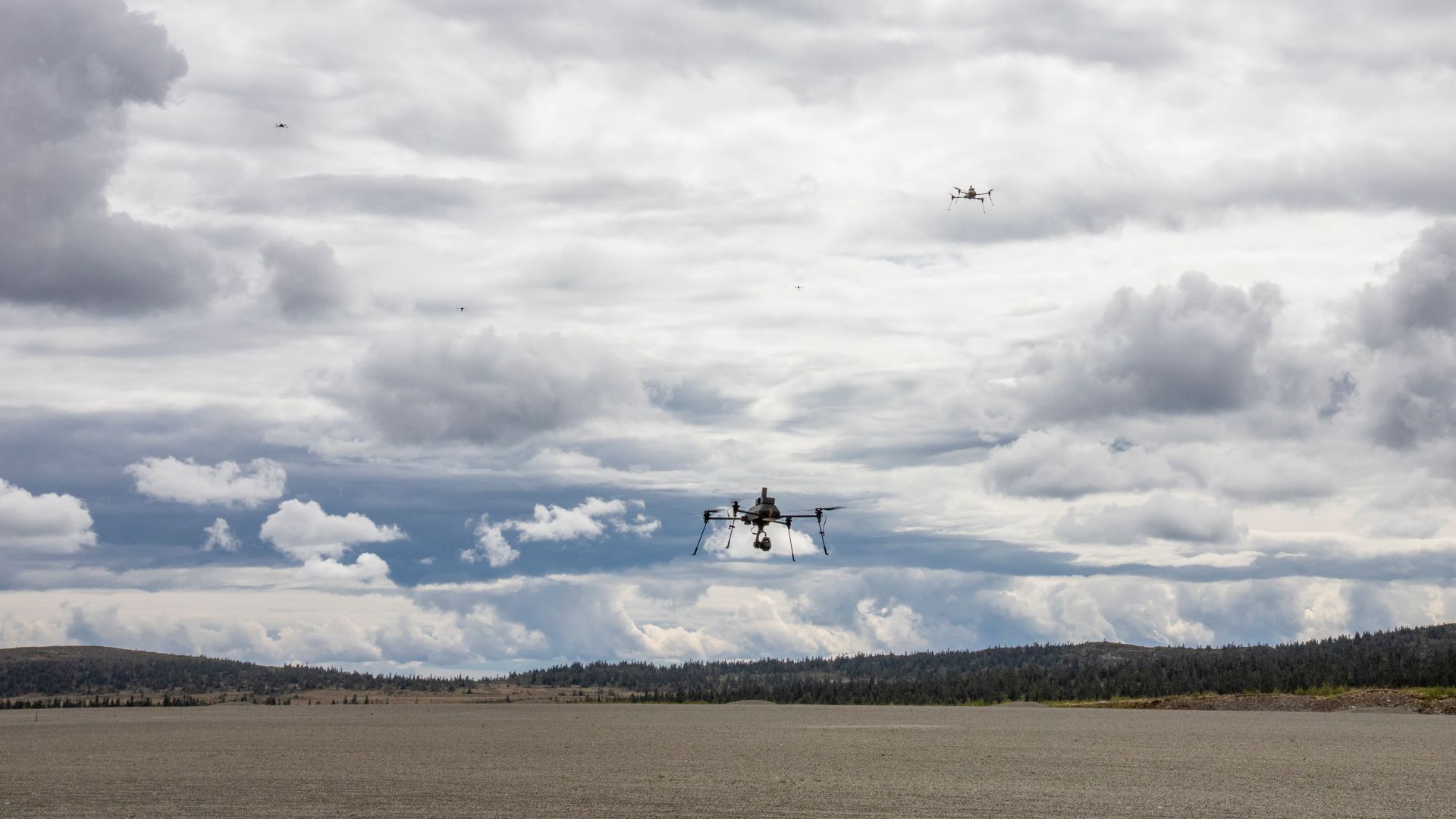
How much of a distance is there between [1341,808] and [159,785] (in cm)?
4556

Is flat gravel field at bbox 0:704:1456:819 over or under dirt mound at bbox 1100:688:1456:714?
over

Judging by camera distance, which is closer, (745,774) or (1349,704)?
(745,774)

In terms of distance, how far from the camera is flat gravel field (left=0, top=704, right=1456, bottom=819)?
149ft

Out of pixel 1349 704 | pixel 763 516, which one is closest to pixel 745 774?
A: pixel 763 516

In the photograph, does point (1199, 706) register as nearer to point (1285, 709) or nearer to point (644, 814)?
point (1285, 709)

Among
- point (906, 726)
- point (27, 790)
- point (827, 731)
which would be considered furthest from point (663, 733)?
point (27, 790)

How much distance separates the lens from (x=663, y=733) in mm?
109250

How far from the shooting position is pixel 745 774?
60219 mm

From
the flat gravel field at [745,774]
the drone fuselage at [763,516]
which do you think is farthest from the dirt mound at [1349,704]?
the drone fuselage at [763,516]

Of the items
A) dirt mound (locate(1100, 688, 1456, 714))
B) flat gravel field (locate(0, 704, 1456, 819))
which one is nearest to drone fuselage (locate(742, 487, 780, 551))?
flat gravel field (locate(0, 704, 1456, 819))

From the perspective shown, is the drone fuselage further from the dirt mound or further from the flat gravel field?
the dirt mound

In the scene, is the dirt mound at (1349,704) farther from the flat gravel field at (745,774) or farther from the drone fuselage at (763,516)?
the drone fuselage at (763,516)

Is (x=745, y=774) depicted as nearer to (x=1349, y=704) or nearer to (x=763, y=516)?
(x=763, y=516)

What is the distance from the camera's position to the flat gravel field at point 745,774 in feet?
149
